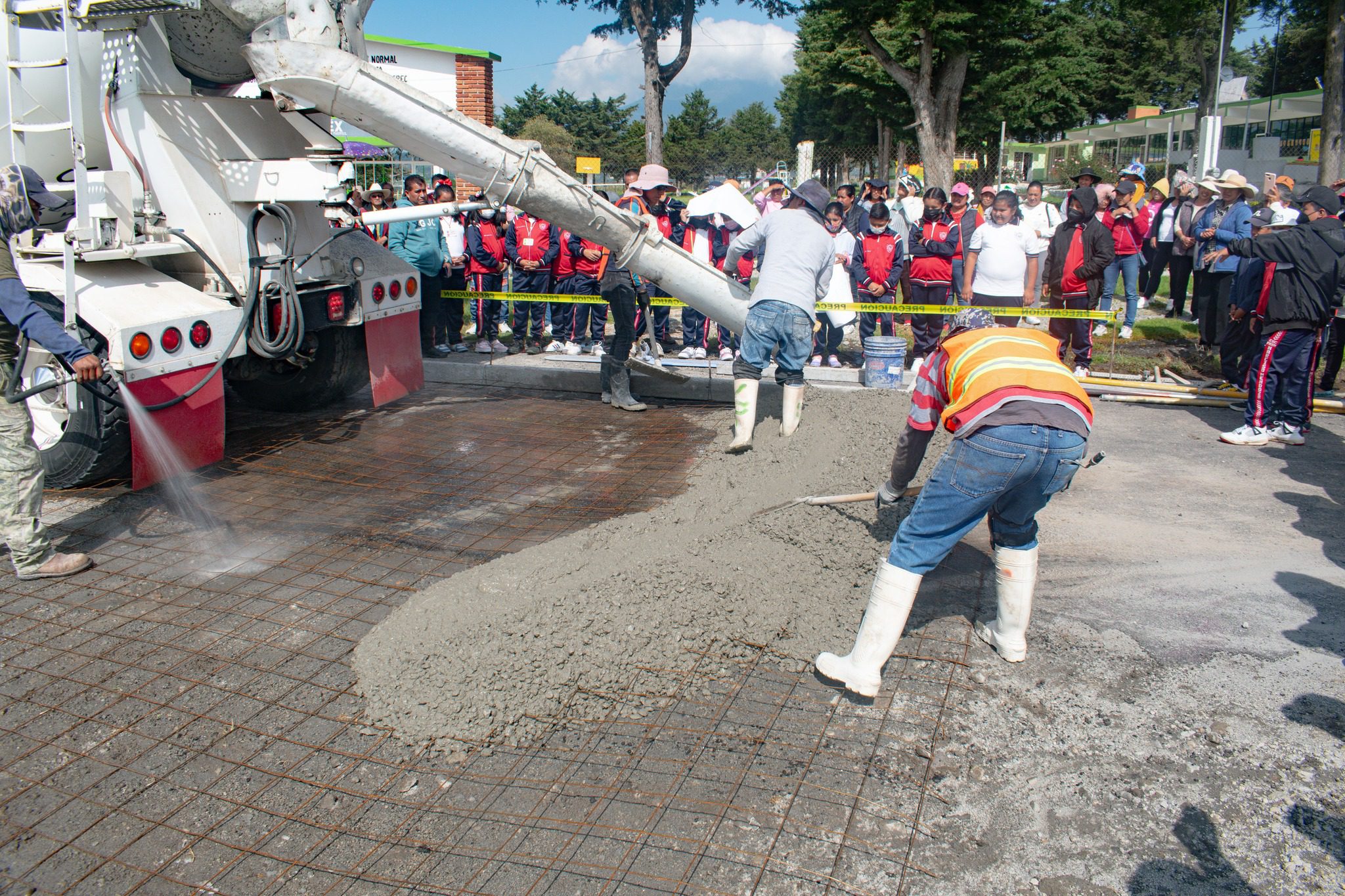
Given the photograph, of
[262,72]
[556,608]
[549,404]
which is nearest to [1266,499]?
[556,608]

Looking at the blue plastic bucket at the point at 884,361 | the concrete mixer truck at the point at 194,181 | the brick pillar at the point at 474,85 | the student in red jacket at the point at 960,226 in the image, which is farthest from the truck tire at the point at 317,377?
the brick pillar at the point at 474,85

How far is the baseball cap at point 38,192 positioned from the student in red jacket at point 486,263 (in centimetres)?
435

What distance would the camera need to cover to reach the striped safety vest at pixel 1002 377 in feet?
10.4

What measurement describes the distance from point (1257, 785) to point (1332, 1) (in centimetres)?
1594

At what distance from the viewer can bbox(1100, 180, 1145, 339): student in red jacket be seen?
10.0 meters

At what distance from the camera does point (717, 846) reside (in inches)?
104

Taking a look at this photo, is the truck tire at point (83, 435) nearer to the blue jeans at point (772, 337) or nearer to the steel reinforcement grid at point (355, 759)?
the steel reinforcement grid at point (355, 759)

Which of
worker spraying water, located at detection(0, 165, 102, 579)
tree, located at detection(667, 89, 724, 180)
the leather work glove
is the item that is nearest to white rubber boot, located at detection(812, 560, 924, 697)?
the leather work glove

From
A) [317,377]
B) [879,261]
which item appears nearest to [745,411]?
[317,377]

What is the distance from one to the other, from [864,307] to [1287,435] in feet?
10.8

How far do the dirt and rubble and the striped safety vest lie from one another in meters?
1.04

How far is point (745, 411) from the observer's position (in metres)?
5.99

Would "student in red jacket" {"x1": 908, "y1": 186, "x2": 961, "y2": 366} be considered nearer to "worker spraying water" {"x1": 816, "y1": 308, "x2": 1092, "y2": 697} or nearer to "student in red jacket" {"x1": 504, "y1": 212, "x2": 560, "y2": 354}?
"student in red jacket" {"x1": 504, "y1": 212, "x2": 560, "y2": 354}

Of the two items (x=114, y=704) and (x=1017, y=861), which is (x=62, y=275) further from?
(x=1017, y=861)
